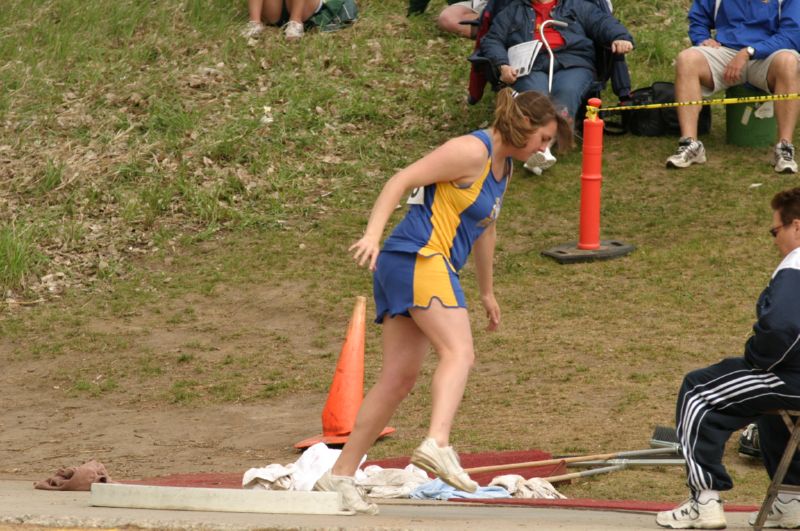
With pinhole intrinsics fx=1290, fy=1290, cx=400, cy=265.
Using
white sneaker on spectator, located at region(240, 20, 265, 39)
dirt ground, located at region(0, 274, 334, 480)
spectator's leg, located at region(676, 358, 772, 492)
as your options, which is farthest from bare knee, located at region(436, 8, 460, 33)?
spectator's leg, located at region(676, 358, 772, 492)

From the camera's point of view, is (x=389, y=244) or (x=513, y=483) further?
(x=513, y=483)

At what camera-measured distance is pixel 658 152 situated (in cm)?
1156

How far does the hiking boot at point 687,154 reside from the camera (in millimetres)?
11094

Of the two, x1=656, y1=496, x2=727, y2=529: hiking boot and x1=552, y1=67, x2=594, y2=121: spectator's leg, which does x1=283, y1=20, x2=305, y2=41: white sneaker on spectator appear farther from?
x1=656, y1=496, x2=727, y2=529: hiking boot

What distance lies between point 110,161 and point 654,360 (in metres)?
5.91

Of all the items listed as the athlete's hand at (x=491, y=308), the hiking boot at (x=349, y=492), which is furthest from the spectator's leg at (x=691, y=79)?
the hiking boot at (x=349, y=492)

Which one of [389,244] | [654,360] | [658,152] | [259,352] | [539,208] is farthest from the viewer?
[658,152]

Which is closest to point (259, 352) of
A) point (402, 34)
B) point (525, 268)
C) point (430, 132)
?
point (525, 268)

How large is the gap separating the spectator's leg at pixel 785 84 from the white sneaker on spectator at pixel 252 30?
579 centimetres

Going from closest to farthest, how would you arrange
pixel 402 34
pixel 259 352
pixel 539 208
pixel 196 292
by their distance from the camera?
pixel 259 352
pixel 196 292
pixel 539 208
pixel 402 34

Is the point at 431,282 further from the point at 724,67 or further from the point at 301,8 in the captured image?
the point at 301,8

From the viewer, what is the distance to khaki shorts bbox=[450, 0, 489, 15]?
13512mm

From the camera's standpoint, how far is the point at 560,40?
11.3 metres

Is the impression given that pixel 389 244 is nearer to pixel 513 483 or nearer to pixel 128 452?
pixel 513 483
